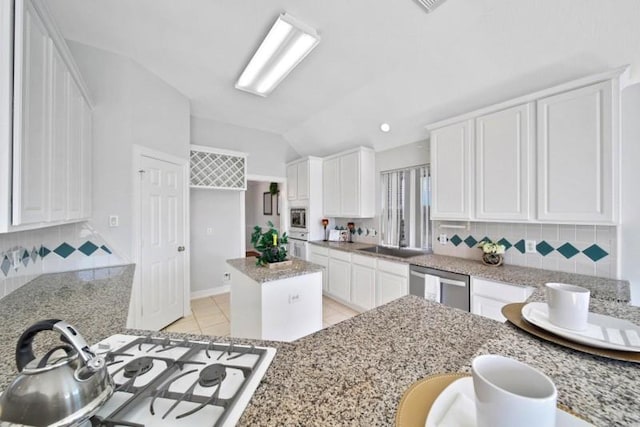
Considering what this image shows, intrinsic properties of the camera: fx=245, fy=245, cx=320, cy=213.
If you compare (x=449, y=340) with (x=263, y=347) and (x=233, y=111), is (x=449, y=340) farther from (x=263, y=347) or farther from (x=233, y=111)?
(x=233, y=111)

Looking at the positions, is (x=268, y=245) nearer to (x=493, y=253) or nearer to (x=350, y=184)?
(x=350, y=184)

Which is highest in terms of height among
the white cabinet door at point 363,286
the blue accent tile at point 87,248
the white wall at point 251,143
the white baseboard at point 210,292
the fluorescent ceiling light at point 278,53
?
the fluorescent ceiling light at point 278,53

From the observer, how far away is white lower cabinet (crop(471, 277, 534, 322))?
77.4 inches

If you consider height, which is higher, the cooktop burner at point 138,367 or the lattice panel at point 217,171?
the lattice panel at point 217,171

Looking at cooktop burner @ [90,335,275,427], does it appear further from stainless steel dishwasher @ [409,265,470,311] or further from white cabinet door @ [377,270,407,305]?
white cabinet door @ [377,270,407,305]

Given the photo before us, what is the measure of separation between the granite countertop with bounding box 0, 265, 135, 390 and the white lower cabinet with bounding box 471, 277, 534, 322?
100 inches

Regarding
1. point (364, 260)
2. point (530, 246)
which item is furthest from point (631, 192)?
point (364, 260)

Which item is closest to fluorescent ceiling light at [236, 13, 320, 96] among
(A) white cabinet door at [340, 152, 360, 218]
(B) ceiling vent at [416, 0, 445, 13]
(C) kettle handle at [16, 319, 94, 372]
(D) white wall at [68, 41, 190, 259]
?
(B) ceiling vent at [416, 0, 445, 13]

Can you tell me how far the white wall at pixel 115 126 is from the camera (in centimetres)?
239

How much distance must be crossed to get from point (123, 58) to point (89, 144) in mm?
1018

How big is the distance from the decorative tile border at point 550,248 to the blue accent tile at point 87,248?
12.7ft

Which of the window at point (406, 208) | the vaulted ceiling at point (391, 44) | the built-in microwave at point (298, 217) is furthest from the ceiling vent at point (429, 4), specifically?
the built-in microwave at point (298, 217)

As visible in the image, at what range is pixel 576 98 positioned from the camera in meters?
1.86

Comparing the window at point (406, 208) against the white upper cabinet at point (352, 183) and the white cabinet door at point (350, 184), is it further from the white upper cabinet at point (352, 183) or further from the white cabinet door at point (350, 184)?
the white cabinet door at point (350, 184)
